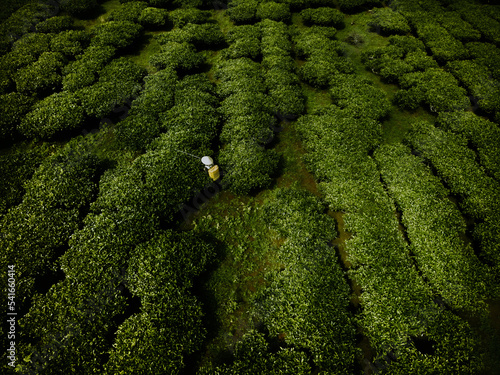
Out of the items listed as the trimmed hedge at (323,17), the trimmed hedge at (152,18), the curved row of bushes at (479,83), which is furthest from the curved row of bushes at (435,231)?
the trimmed hedge at (152,18)

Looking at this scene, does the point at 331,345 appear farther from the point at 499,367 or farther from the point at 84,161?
the point at 84,161

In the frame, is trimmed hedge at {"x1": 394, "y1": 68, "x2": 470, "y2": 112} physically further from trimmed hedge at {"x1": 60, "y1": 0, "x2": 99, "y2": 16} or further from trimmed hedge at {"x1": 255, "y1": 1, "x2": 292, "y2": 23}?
trimmed hedge at {"x1": 60, "y1": 0, "x2": 99, "y2": 16}

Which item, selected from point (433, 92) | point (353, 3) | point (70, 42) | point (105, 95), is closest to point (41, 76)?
point (70, 42)

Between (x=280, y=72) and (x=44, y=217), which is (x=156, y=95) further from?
(x=44, y=217)

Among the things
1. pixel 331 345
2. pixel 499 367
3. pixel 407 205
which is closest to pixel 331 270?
pixel 331 345

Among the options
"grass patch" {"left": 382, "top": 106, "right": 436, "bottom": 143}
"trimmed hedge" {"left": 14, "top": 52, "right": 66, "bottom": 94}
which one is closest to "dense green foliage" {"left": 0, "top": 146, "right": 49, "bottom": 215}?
"trimmed hedge" {"left": 14, "top": 52, "right": 66, "bottom": 94}

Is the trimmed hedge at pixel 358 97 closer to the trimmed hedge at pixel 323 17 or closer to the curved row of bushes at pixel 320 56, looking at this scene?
the curved row of bushes at pixel 320 56

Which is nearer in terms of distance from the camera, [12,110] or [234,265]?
[234,265]
